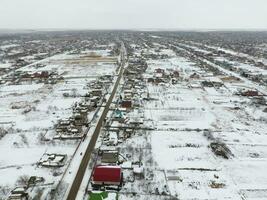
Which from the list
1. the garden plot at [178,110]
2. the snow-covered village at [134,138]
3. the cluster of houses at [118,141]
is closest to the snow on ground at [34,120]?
the snow-covered village at [134,138]

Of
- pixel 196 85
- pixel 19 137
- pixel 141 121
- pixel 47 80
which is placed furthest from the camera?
pixel 47 80

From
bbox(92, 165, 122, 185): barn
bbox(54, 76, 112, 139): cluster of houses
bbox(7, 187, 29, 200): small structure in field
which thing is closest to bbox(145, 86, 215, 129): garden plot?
bbox(54, 76, 112, 139): cluster of houses

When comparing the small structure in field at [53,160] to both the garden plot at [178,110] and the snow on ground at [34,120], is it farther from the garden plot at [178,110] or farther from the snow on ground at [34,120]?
the garden plot at [178,110]

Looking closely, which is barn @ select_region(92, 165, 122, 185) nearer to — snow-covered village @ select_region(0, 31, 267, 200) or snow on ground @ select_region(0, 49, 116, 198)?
snow-covered village @ select_region(0, 31, 267, 200)

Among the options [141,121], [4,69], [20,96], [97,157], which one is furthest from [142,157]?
[4,69]

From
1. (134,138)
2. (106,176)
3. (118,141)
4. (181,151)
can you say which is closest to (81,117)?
(118,141)

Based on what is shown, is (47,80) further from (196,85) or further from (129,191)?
(129,191)

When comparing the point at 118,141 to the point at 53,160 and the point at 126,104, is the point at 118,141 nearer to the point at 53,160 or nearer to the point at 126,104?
the point at 53,160
